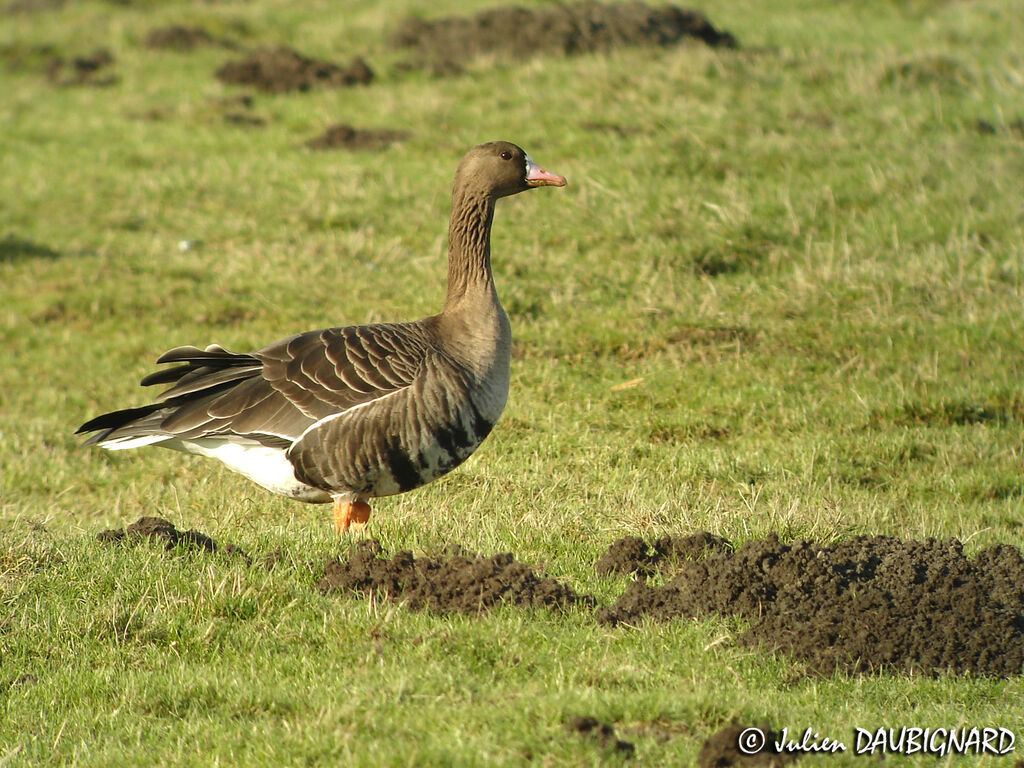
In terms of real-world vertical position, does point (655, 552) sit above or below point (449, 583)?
below

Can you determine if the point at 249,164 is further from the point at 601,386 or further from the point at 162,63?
the point at 601,386

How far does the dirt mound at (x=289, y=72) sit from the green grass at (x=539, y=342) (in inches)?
15.6

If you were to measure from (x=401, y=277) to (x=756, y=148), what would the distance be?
17.5 ft

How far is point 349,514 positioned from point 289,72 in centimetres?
1345

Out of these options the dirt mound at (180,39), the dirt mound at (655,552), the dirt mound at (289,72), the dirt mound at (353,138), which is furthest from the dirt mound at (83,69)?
the dirt mound at (655,552)

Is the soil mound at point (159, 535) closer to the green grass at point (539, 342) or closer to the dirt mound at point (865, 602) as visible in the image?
the green grass at point (539, 342)

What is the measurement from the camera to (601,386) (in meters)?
10.4

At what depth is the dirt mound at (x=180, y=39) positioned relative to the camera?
21266 millimetres

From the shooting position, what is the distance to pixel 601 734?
14.7ft

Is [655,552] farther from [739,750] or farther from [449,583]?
[739,750]

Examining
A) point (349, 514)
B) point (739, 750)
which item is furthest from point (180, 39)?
point (739, 750)

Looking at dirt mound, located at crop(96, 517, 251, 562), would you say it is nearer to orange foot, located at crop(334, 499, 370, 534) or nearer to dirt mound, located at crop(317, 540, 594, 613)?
dirt mound, located at crop(317, 540, 594, 613)

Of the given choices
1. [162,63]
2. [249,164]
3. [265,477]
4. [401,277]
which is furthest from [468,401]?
[162,63]

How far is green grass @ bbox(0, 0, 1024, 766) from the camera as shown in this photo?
16.8ft
